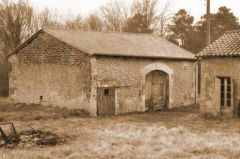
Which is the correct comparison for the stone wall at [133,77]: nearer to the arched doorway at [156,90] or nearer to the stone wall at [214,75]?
the arched doorway at [156,90]

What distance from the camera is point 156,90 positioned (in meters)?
23.5

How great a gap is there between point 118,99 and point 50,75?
163 inches

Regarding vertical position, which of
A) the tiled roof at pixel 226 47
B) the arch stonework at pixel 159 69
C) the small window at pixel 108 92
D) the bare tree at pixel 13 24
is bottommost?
the small window at pixel 108 92

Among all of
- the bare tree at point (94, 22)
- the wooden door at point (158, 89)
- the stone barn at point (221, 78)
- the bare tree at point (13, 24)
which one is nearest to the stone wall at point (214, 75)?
the stone barn at point (221, 78)

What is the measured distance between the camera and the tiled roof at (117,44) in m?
20.6

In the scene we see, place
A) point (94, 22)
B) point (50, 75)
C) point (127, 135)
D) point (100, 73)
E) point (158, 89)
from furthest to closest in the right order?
point (94, 22)
point (158, 89)
point (50, 75)
point (100, 73)
point (127, 135)

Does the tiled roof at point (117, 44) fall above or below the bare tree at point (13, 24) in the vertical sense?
below

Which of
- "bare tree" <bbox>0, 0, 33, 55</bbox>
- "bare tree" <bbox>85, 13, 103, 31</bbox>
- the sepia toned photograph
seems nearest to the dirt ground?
the sepia toned photograph

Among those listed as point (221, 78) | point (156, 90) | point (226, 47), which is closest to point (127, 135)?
point (221, 78)

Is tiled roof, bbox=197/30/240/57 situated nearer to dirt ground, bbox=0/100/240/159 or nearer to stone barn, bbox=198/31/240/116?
stone barn, bbox=198/31/240/116

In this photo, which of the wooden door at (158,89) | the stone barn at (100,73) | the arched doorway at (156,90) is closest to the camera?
the stone barn at (100,73)

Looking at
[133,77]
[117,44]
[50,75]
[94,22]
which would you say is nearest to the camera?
[133,77]

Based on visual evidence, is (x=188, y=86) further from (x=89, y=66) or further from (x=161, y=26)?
(x=161, y=26)

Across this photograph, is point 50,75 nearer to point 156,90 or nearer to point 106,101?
point 106,101
